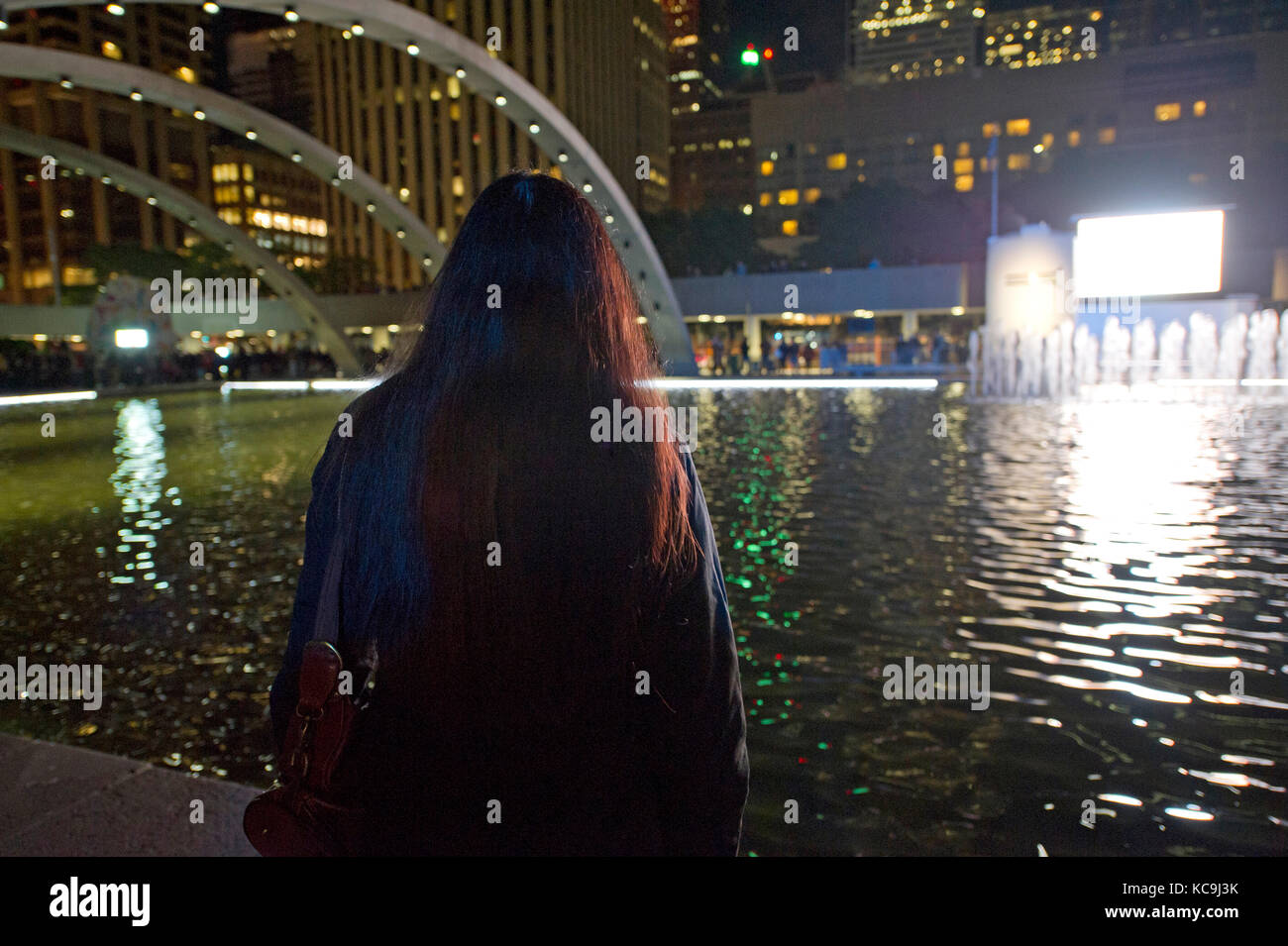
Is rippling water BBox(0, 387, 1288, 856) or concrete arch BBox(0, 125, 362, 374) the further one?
concrete arch BBox(0, 125, 362, 374)

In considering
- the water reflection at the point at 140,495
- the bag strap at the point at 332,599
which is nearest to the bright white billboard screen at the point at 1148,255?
the water reflection at the point at 140,495

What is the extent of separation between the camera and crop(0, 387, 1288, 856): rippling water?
3.71 m

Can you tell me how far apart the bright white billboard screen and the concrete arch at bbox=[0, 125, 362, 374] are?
87.9 ft

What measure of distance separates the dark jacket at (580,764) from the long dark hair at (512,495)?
0.21 ft

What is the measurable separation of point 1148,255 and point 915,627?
101ft

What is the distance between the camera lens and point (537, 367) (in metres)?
1.53

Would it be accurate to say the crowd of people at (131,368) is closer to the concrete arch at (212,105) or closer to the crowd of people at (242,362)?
the crowd of people at (242,362)

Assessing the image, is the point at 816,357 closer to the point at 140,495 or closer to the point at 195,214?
the point at 195,214

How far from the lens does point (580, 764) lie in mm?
1577

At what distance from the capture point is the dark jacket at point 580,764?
61.3 inches

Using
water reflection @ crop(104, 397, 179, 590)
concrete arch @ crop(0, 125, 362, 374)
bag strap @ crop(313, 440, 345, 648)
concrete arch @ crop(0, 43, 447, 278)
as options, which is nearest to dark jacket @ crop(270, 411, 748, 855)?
bag strap @ crop(313, 440, 345, 648)

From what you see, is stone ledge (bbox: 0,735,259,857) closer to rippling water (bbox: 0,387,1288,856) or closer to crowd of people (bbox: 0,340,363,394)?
rippling water (bbox: 0,387,1288,856)
